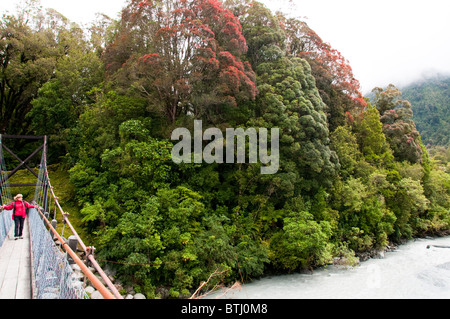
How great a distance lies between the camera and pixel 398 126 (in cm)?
1888

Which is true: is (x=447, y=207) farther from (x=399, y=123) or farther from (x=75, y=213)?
(x=75, y=213)

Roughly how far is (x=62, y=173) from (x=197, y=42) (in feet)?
31.9

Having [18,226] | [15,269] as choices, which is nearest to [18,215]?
[18,226]

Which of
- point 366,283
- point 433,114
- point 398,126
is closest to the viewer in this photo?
point 366,283

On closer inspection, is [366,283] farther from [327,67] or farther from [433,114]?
[433,114]

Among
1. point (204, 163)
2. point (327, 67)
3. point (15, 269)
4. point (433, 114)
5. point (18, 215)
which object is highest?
point (433, 114)

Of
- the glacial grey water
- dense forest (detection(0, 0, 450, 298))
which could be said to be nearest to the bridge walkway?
dense forest (detection(0, 0, 450, 298))

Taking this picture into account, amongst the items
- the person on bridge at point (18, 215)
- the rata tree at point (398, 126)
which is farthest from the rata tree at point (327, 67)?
the person on bridge at point (18, 215)

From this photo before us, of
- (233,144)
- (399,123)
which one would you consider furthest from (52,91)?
(399,123)

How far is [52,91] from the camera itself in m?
14.3

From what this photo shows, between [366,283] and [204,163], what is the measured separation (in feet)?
25.2

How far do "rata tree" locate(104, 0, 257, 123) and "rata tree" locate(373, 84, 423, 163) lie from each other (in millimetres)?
12927

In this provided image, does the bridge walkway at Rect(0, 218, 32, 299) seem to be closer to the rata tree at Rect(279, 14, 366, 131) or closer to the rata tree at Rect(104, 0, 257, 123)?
the rata tree at Rect(104, 0, 257, 123)

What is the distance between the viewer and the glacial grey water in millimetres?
9023
